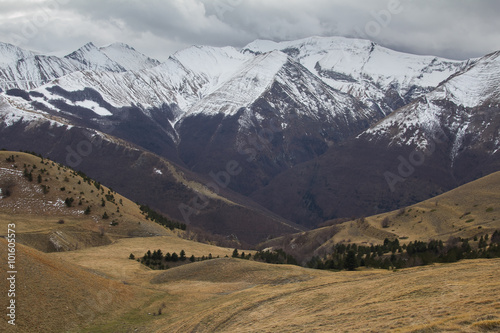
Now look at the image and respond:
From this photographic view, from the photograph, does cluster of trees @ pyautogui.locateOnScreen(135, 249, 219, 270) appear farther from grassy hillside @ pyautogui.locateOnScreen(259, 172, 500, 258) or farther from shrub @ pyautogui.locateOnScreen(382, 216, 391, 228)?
shrub @ pyautogui.locateOnScreen(382, 216, 391, 228)

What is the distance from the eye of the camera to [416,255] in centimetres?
7762

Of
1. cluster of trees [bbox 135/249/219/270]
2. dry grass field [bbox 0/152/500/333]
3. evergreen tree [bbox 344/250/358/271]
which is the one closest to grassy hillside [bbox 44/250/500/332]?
dry grass field [bbox 0/152/500/333]

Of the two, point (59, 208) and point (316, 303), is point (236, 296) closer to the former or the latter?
point (316, 303)

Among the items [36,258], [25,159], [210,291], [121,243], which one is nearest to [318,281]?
[210,291]

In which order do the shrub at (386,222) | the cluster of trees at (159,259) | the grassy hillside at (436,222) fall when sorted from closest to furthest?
1. the cluster of trees at (159,259)
2. the grassy hillside at (436,222)
3. the shrub at (386,222)

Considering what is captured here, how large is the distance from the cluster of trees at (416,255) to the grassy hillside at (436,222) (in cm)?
2028

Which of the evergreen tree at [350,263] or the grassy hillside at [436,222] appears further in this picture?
the grassy hillside at [436,222]

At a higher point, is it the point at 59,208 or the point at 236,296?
the point at 59,208

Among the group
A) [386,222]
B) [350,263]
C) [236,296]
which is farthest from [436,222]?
[236,296]

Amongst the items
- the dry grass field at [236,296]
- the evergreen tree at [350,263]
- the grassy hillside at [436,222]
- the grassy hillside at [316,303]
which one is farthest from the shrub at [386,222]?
the grassy hillside at [316,303]

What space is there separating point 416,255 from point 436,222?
66.5m

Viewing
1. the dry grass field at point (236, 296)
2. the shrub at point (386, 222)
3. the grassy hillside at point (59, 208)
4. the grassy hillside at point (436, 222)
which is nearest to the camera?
the dry grass field at point (236, 296)

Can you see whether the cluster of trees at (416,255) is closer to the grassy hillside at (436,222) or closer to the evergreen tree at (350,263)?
the evergreen tree at (350,263)

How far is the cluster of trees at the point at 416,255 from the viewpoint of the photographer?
205 feet
